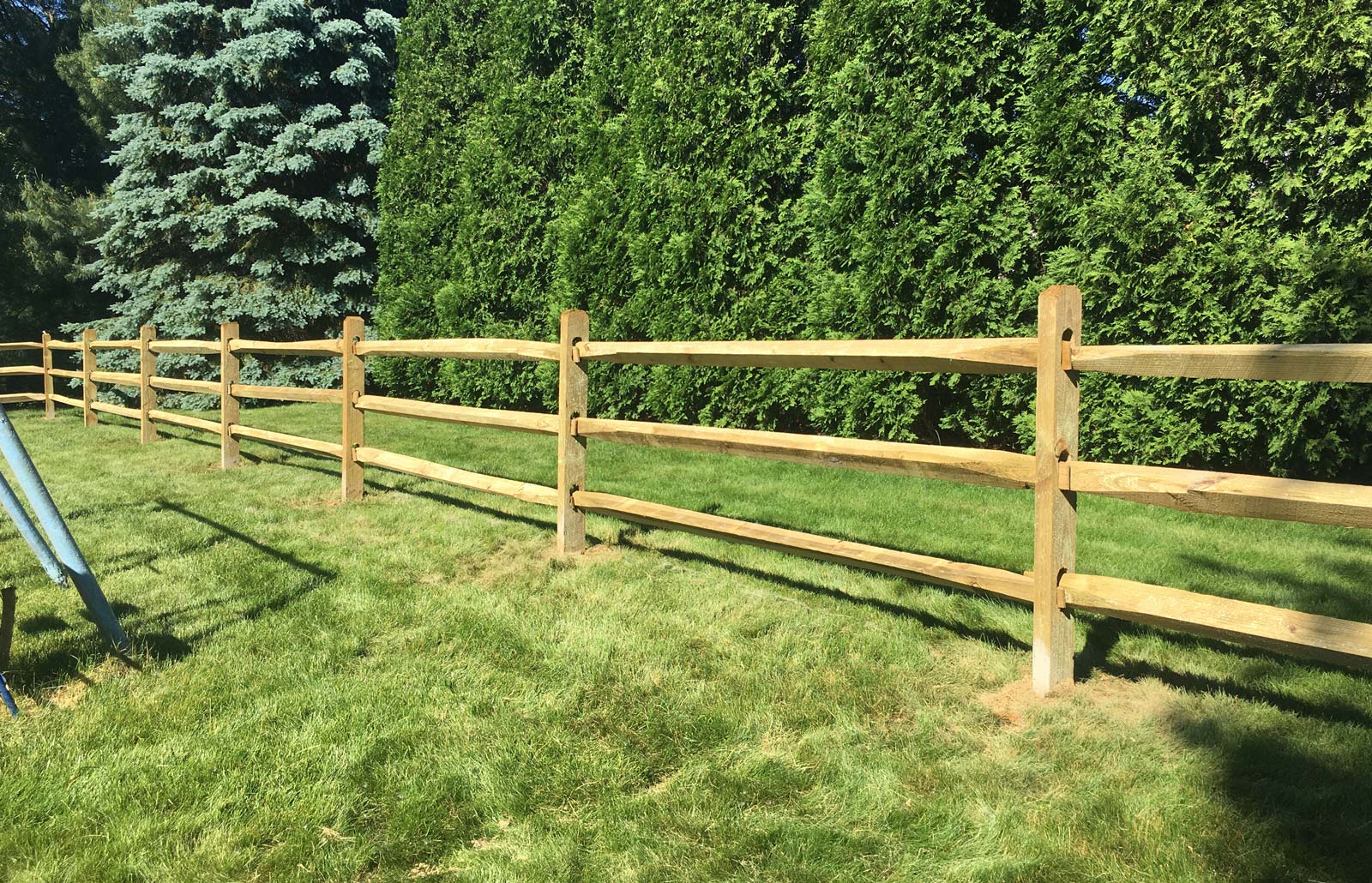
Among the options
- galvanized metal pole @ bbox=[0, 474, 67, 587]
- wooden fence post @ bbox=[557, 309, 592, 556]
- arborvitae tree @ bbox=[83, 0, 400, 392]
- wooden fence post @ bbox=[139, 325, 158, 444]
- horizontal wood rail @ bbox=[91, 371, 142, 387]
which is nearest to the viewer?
galvanized metal pole @ bbox=[0, 474, 67, 587]

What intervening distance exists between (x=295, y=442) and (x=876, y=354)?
5.29 m

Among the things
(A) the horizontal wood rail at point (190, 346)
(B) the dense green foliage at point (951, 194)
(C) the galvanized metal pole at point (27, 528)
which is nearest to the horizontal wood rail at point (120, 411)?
(A) the horizontal wood rail at point (190, 346)

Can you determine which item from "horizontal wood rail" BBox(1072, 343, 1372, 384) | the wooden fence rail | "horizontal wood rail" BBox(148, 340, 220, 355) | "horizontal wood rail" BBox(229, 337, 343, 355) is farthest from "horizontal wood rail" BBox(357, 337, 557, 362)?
"horizontal wood rail" BBox(1072, 343, 1372, 384)

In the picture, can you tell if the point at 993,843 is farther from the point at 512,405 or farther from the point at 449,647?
the point at 512,405

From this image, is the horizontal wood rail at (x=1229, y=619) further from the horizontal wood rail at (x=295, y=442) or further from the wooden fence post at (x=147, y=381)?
the wooden fence post at (x=147, y=381)

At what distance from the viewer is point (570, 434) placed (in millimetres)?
4672

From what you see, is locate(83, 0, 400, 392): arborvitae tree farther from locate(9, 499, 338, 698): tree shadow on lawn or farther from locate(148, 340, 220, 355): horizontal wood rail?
locate(9, 499, 338, 698): tree shadow on lawn

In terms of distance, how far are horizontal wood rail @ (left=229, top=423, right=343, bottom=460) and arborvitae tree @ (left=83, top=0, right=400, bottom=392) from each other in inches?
272

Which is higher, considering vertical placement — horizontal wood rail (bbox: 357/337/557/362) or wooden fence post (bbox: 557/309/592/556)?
horizontal wood rail (bbox: 357/337/557/362)

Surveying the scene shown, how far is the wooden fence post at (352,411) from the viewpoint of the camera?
20.2 ft

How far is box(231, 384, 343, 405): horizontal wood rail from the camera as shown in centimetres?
649

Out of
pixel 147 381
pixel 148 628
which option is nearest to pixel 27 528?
pixel 148 628

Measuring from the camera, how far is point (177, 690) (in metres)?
2.94

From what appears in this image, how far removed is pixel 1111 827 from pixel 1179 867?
0.62ft
